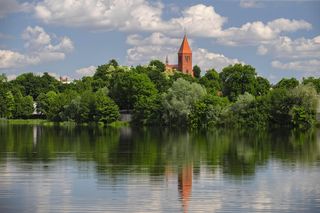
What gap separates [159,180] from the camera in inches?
909

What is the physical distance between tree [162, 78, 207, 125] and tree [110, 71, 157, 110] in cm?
1019

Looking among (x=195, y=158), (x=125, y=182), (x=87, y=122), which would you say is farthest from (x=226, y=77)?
(x=125, y=182)

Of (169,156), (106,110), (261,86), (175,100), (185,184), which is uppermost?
(261,86)

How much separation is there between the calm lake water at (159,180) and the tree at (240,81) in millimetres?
51667

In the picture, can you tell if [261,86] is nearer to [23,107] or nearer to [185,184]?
[23,107]

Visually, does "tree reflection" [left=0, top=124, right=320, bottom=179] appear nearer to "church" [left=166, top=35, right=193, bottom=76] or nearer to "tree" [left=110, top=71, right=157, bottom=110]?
"tree" [left=110, top=71, right=157, bottom=110]

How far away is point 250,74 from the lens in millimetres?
88875

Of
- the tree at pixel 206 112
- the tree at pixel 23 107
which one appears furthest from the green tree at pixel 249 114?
the tree at pixel 23 107

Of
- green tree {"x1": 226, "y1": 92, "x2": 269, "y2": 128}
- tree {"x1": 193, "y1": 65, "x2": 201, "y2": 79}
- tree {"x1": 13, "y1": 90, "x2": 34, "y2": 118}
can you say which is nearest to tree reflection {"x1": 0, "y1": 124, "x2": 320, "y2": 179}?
green tree {"x1": 226, "y1": 92, "x2": 269, "y2": 128}

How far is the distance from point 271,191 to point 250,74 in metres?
69.3

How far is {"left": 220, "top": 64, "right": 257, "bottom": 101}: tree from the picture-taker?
289 feet

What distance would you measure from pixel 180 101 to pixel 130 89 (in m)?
16.3

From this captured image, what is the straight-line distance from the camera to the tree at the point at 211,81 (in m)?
103

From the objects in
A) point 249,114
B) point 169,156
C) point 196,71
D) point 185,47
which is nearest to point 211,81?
point 249,114
